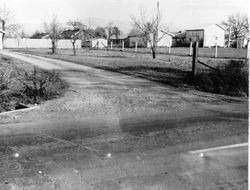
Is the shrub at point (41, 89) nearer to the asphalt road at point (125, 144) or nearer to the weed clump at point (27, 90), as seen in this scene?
the weed clump at point (27, 90)

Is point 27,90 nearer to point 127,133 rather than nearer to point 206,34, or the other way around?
point 127,133

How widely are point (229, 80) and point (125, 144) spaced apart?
291 inches

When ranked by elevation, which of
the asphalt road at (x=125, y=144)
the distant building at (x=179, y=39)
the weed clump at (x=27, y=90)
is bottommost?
the asphalt road at (x=125, y=144)

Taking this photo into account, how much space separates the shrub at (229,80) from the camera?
39.4ft

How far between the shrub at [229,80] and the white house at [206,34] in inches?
2253

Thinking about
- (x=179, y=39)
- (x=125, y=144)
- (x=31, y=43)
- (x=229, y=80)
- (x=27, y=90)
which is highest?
(x=179, y=39)

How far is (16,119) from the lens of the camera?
7996 mm

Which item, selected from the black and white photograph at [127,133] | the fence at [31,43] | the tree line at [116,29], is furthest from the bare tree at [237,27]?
the black and white photograph at [127,133]

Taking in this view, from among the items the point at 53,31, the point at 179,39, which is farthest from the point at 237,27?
the point at 53,31

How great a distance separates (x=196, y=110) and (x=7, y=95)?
5.30 metres

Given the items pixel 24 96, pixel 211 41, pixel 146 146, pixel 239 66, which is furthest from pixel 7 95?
pixel 211 41

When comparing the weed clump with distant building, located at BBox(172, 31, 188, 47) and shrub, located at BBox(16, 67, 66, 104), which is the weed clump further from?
distant building, located at BBox(172, 31, 188, 47)

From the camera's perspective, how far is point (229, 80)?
40.4 ft

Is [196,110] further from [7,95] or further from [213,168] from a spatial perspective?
[7,95]
